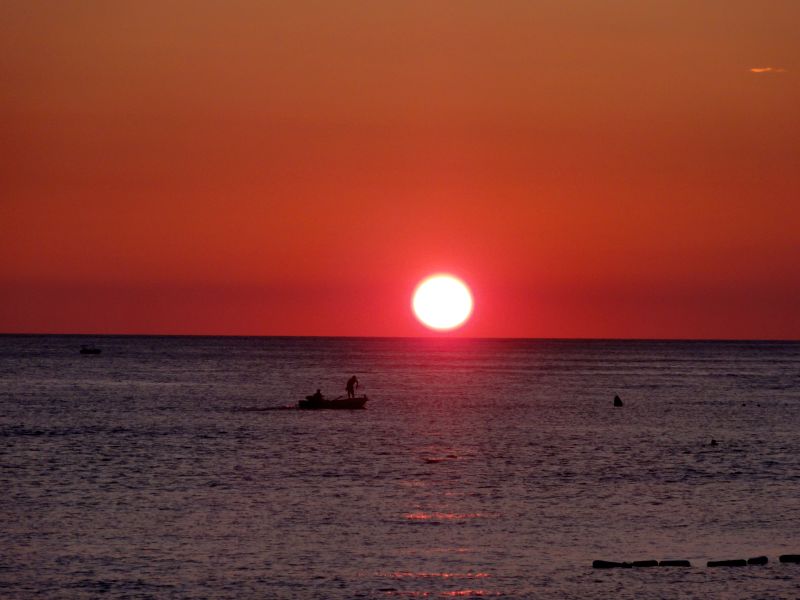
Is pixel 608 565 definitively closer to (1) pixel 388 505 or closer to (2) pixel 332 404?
(1) pixel 388 505

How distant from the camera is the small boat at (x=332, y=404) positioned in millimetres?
112750

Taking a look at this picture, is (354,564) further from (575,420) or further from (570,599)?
(575,420)

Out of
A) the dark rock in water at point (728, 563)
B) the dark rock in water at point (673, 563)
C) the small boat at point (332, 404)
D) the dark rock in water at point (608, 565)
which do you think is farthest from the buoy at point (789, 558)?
the small boat at point (332, 404)

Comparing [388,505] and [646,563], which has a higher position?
[388,505]

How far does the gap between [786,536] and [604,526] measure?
6.44 m

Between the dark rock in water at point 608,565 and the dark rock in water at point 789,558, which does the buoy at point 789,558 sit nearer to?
the dark rock in water at point 789,558

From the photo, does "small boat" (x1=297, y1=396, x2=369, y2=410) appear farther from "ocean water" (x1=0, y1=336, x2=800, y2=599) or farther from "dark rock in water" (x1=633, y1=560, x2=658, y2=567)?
"dark rock in water" (x1=633, y1=560, x2=658, y2=567)

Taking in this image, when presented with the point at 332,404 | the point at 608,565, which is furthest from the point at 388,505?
the point at 332,404

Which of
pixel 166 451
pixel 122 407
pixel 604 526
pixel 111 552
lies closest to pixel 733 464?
pixel 604 526

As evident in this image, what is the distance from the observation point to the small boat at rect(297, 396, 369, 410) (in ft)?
370

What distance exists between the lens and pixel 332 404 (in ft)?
374

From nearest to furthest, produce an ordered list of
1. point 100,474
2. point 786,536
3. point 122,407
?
1. point 786,536
2. point 100,474
3. point 122,407

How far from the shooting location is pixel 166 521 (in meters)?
46.5

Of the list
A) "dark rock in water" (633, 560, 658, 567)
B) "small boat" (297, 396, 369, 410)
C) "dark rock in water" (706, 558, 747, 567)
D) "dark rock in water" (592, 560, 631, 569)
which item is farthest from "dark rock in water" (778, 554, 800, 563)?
"small boat" (297, 396, 369, 410)
